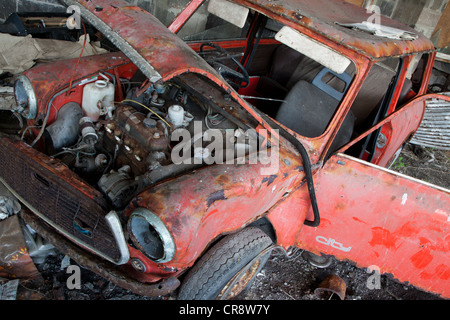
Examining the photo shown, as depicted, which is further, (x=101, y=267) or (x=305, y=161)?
(x=305, y=161)

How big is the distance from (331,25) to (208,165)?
1.17m

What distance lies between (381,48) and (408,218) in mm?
1148

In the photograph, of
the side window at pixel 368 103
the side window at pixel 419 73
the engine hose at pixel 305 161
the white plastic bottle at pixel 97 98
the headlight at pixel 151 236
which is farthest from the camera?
the side window at pixel 419 73

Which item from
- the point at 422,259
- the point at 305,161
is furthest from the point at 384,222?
the point at 305,161

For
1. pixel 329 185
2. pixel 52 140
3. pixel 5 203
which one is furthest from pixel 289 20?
pixel 5 203

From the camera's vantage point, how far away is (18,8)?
4.65 meters

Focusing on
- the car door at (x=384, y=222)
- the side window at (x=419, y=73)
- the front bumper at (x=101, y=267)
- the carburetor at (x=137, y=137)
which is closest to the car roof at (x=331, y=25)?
the side window at (x=419, y=73)

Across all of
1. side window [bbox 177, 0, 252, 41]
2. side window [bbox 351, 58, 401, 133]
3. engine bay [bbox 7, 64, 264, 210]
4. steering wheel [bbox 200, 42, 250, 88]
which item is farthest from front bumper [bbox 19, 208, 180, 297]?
side window [bbox 177, 0, 252, 41]

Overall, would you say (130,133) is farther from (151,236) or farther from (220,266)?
(220,266)

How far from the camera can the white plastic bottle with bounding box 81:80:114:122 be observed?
7.81 feet

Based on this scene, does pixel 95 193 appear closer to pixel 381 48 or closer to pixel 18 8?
pixel 381 48

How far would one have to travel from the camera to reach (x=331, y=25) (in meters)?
2.11

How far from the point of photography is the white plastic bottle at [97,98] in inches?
93.7

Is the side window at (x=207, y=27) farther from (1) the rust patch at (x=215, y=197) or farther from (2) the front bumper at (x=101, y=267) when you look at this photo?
(2) the front bumper at (x=101, y=267)
